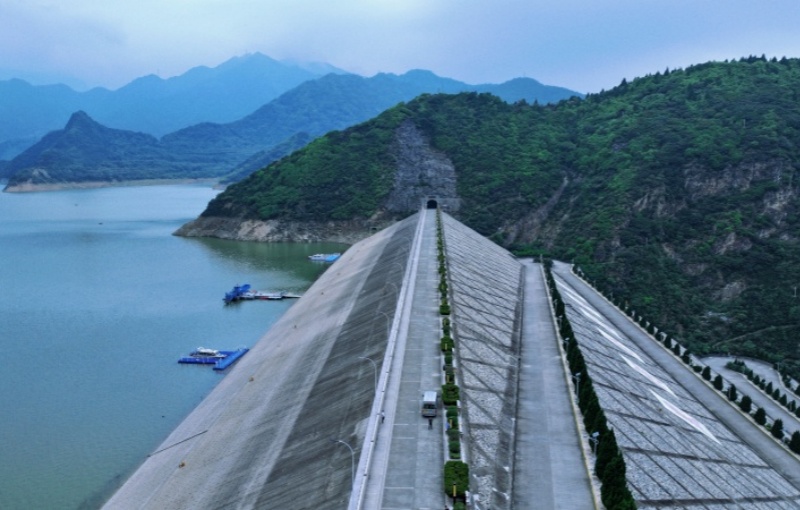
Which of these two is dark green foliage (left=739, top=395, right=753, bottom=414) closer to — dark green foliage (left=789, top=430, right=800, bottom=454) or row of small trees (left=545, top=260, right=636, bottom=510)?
dark green foliage (left=789, top=430, right=800, bottom=454)

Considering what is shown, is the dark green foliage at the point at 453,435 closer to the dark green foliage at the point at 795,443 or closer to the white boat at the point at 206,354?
the dark green foliage at the point at 795,443

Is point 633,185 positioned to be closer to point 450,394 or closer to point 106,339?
point 106,339

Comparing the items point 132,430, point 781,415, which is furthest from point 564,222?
point 132,430

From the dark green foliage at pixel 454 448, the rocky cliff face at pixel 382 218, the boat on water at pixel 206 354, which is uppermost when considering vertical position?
the rocky cliff face at pixel 382 218

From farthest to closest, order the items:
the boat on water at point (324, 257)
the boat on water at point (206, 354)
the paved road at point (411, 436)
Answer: the boat on water at point (324, 257)
the boat on water at point (206, 354)
the paved road at point (411, 436)

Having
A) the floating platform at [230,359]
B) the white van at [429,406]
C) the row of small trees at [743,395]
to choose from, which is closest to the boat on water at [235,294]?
the floating platform at [230,359]

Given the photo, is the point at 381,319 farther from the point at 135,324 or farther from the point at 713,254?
the point at 713,254
